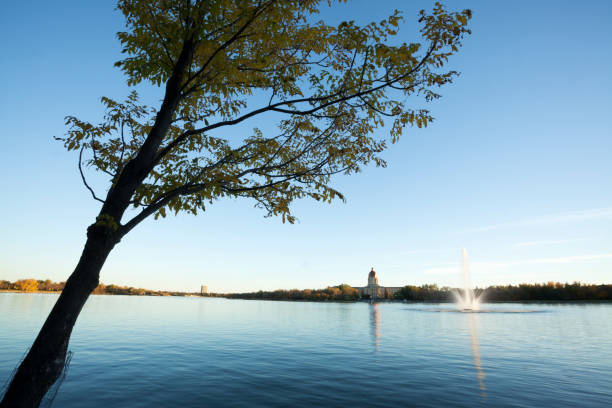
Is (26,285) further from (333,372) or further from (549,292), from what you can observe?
(549,292)

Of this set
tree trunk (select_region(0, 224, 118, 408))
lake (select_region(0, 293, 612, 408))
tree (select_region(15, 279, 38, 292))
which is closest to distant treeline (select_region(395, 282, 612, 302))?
lake (select_region(0, 293, 612, 408))

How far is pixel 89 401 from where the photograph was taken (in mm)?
10359

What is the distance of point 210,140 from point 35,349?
18.6 ft

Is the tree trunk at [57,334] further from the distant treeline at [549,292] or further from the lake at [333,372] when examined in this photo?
the distant treeline at [549,292]

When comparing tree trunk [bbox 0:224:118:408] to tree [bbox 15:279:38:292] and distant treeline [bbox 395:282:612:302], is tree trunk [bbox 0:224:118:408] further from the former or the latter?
tree [bbox 15:279:38:292]

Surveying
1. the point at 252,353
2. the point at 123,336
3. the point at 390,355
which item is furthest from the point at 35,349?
the point at 123,336

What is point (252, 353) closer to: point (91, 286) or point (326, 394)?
point (326, 394)

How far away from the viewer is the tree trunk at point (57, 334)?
4441 mm

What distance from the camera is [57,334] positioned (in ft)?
15.2

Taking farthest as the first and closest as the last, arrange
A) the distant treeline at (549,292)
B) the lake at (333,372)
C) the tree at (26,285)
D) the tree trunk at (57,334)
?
1. the tree at (26,285)
2. the distant treeline at (549,292)
3. the lake at (333,372)
4. the tree trunk at (57,334)

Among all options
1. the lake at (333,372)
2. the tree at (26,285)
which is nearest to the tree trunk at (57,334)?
the lake at (333,372)

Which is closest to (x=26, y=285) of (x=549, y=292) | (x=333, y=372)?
(x=333, y=372)

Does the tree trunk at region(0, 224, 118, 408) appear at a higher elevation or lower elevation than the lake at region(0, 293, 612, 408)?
higher

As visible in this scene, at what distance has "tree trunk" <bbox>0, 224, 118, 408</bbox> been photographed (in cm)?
444
